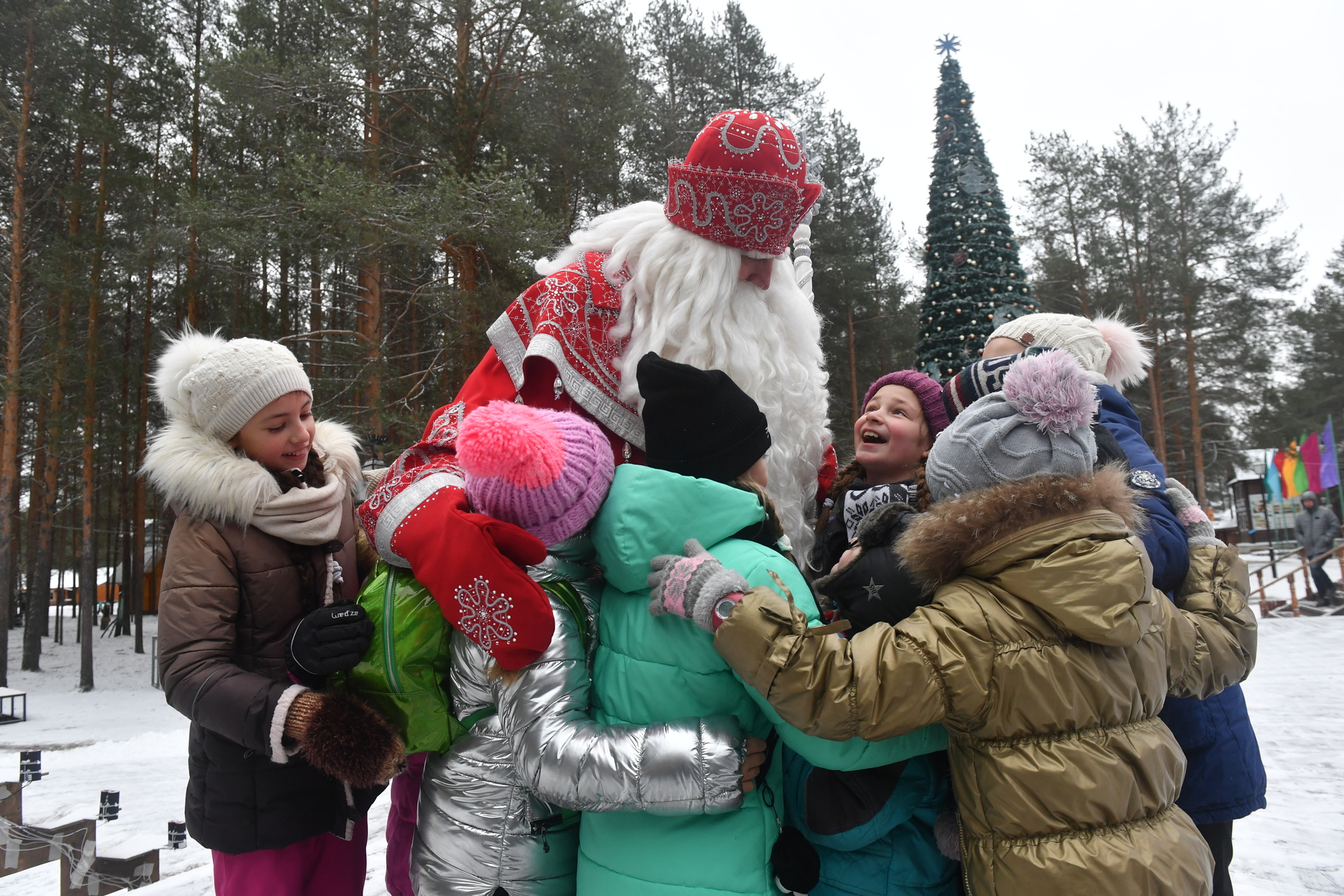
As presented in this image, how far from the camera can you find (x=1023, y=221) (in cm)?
2227

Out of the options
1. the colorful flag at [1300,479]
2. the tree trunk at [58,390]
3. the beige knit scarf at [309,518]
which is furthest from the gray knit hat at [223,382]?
the colorful flag at [1300,479]

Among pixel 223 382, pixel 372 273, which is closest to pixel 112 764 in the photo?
pixel 372 273

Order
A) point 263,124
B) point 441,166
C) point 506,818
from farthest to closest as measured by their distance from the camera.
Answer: point 263,124, point 441,166, point 506,818

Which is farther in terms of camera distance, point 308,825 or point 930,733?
point 308,825

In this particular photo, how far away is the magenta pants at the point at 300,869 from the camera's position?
2025mm

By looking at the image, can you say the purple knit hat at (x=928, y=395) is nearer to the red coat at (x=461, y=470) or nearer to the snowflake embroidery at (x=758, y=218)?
the red coat at (x=461, y=470)

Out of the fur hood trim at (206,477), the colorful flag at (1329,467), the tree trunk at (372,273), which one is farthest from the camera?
the colorful flag at (1329,467)

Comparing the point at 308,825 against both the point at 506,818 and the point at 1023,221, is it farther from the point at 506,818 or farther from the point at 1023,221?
the point at 1023,221

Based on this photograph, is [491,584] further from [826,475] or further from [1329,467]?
[1329,467]

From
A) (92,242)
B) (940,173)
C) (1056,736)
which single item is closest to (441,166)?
(940,173)

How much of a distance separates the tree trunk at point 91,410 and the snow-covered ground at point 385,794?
1.22m

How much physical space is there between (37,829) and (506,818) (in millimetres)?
3642

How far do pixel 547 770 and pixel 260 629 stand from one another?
3.04 feet

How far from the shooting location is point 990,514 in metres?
1.53
